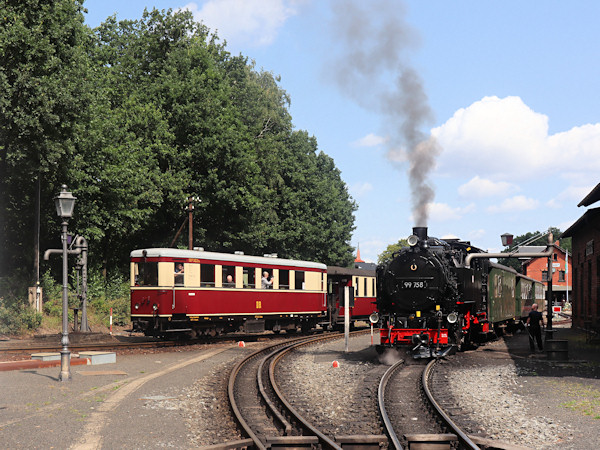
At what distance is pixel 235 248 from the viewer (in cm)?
4394

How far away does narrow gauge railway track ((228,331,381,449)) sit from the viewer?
8.63m

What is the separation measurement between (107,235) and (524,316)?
21447 mm

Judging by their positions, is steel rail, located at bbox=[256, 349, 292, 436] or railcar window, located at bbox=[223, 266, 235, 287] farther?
railcar window, located at bbox=[223, 266, 235, 287]

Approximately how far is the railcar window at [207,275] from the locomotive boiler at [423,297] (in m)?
6.46

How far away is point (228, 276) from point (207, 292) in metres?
1.26

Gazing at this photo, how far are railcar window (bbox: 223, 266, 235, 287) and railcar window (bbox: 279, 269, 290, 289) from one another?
124 inches

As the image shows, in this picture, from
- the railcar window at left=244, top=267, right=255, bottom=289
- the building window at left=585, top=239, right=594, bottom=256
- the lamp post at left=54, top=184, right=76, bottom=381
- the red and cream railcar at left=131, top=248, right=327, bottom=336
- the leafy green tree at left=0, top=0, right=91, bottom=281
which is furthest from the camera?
the building window at left=585, top=239, right=594, bottom=256

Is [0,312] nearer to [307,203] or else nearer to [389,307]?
[389,307]

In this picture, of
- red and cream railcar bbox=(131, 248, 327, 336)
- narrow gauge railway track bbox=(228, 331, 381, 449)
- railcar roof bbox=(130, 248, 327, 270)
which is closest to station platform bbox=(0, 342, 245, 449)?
narrow gauge railway track bbox=(228, 331, 381, 449)

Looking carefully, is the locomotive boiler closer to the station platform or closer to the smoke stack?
the smoke stack

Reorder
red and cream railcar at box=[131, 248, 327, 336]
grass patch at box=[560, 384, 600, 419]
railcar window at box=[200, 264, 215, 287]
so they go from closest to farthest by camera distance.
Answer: grass patch at box=[560, 384, 600, 419] < red and cream railcar at box=[131, 248, 327, 336] < railcar window at box=[200, 264, 215, 287]

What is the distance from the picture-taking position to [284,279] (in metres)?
27.5

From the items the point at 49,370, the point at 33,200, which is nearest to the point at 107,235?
the point at 33,200

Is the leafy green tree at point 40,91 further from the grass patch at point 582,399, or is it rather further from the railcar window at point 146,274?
the grass patch at point 582,399
